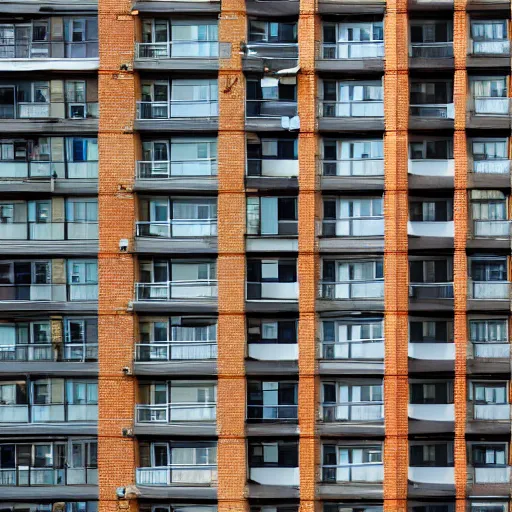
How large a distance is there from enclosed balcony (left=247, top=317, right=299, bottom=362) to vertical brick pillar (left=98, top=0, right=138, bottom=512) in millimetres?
3840

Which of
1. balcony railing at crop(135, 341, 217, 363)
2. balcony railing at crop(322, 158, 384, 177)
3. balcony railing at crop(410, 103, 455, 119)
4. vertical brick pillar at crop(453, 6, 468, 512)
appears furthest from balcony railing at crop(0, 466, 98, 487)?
balcony railing at crop(410, 103, 455, 119)

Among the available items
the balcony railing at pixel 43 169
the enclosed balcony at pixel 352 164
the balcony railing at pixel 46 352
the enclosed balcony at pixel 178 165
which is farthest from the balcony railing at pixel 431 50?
the balcony railing at pixel 46 352

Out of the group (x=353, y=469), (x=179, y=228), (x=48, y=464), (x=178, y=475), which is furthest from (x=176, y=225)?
(x=353, y=469)

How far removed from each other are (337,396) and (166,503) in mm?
6430

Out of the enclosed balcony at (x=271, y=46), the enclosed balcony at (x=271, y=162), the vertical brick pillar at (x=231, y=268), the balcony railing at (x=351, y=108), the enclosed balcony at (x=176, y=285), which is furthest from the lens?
the balcony railing at (x=351, y=108)

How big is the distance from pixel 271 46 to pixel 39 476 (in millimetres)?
15691

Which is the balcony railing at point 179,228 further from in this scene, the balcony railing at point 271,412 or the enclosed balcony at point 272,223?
the balcony railing at point 271,412

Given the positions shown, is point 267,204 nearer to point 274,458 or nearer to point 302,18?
point 302,18

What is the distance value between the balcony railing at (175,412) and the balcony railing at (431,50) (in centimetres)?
1306

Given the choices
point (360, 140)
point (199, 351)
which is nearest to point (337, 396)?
point (199, 351)

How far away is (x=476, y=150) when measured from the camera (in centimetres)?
2653

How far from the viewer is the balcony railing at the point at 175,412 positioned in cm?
2592

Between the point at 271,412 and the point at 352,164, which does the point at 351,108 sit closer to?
the point at 352,164

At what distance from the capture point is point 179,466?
85.3 feet
